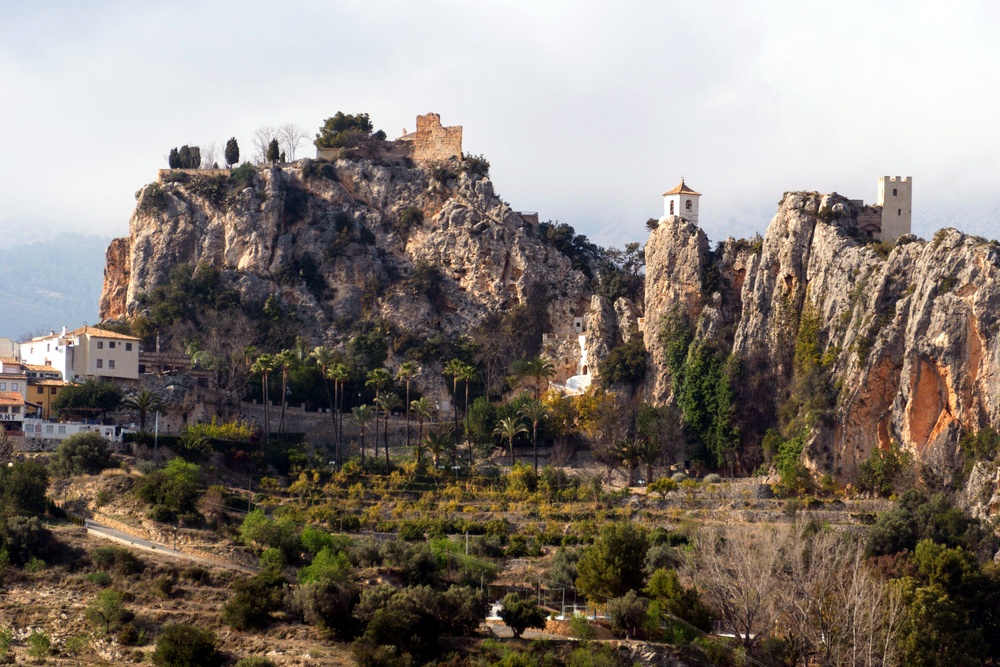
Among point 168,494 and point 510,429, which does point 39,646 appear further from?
point 510,429

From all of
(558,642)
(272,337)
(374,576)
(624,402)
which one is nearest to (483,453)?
(624,402)

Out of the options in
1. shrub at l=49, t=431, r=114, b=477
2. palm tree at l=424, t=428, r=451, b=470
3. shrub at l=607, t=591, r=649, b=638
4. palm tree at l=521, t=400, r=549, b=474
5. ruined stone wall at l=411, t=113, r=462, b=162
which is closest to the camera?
shrub at l=607, t=591, r=649, b=638

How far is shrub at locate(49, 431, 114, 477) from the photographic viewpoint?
7406cm

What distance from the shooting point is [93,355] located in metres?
87.7

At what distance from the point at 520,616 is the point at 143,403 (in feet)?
99.5

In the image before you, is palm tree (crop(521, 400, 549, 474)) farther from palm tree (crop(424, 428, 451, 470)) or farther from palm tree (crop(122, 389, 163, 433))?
palm tree (crop(122, 389, 163, 433))

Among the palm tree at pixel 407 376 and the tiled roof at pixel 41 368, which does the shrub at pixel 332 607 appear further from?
the tiled roof at pixel 41 368

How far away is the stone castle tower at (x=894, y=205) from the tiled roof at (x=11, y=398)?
44.0 meters

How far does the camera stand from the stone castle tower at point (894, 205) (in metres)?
89.6

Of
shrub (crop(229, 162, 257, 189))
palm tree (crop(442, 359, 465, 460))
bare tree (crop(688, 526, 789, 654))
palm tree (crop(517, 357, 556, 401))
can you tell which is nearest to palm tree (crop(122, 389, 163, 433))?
palm tree (crop(442, 359, 465, 460))

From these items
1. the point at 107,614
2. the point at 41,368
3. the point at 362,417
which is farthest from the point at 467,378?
the point at 107,614

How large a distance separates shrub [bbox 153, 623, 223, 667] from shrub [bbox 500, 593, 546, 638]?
390 inches

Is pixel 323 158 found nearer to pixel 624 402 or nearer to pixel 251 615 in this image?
pixel 624 402

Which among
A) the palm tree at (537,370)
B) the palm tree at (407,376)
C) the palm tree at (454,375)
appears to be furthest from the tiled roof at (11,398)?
the palm tree at (537,370)
